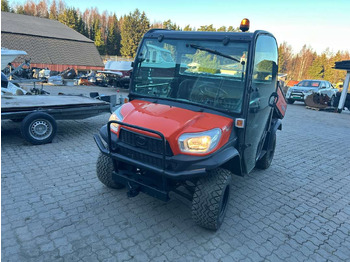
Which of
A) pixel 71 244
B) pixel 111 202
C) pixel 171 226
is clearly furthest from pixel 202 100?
pixel 71 244

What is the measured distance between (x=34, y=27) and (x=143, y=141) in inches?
1531

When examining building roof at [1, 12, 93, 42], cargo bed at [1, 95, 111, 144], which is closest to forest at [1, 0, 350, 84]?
building roof at [1, 12, 93, 42]

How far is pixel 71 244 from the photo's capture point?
270cm

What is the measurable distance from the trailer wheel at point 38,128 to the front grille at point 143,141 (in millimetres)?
3372

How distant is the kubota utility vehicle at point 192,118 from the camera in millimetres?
2697

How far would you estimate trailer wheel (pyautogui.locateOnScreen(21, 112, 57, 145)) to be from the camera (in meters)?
5.36

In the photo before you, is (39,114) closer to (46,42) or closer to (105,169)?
(105,169)

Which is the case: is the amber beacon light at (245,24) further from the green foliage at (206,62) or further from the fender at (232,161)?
the fender at (232,161)

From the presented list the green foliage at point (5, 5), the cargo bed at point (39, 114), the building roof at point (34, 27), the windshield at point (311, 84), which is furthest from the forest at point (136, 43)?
the cargo bed at point (39, 114)

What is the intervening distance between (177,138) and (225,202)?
1.26m

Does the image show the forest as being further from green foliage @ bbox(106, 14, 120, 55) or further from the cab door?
the cab door

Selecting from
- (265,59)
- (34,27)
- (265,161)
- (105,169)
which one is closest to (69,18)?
(34,27)

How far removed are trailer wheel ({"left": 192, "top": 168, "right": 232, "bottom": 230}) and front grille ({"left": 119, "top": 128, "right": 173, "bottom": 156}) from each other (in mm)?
589

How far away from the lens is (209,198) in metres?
2.84
